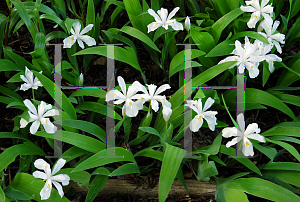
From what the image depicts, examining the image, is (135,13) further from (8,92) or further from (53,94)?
(8,92)

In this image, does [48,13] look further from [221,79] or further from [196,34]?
[221,79]

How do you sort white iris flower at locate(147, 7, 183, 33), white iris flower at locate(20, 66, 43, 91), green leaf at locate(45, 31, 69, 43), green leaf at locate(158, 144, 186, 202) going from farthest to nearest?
green leaf at locate(45, 31, 69, 43) < white iris flower at locate(147, 7, 183, 33) < white iris flower at locate(20, 66, 43, 91) < green leaf at locate(158, 144, 186, 202)

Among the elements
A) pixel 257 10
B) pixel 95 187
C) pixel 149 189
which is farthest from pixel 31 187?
pixel 257 10

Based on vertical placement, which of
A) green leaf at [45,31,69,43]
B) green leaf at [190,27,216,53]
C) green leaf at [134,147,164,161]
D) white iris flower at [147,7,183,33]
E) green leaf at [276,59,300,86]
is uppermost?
white iris flower at [147,7,183,33]

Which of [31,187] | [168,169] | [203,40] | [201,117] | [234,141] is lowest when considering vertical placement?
[31,187]

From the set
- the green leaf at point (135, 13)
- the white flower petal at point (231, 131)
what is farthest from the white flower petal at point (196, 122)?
the green leaf at point (135, 13)

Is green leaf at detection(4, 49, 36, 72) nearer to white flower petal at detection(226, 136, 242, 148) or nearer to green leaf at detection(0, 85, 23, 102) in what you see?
green leaf at detection(0, 85, 23, 102)

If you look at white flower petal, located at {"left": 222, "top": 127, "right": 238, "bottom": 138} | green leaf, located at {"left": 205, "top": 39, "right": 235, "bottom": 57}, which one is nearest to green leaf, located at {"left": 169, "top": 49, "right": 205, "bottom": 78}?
green leaf, located at {"left": 205, "top": 39, "right": 235, "bottom": 57}
